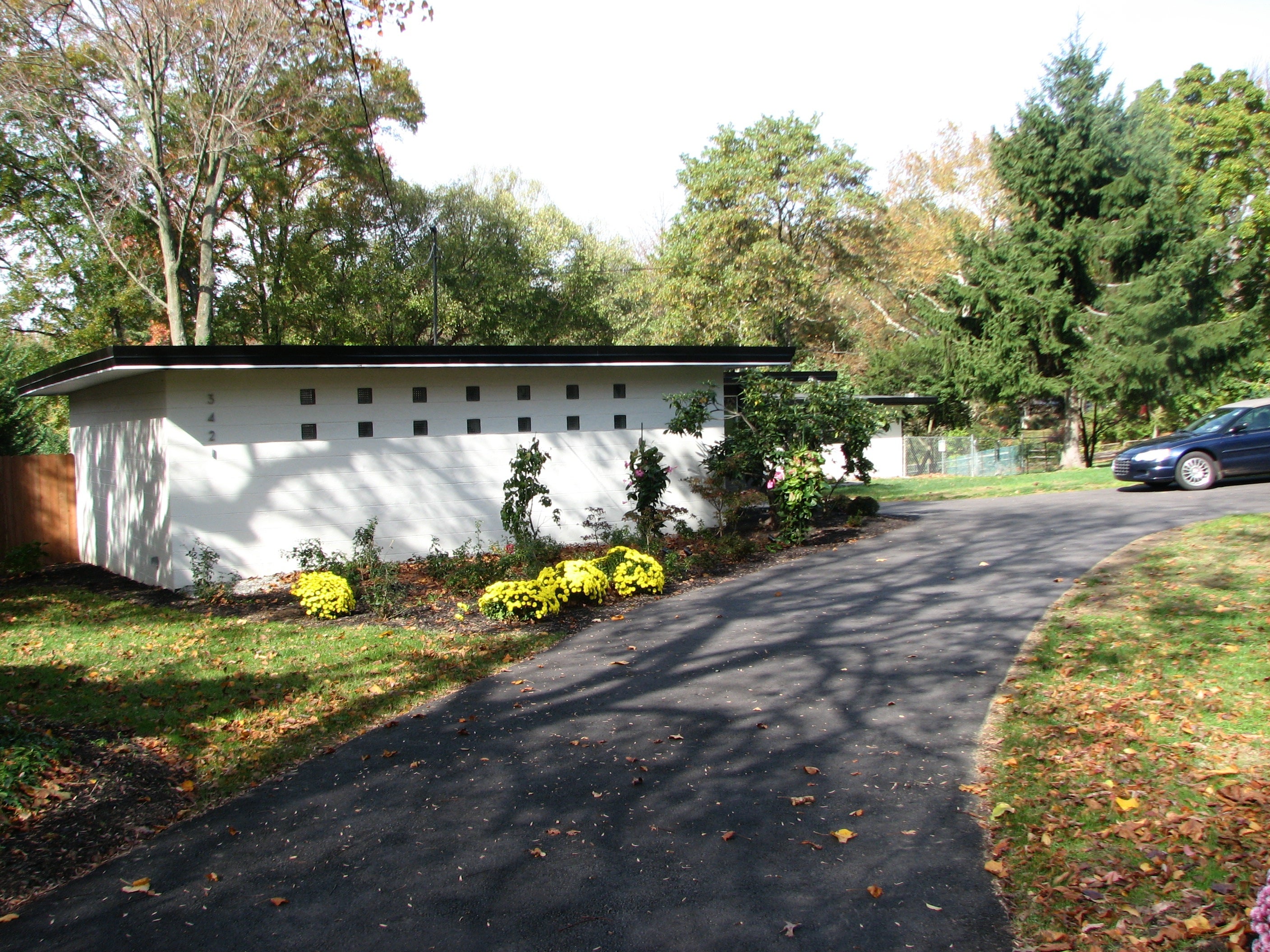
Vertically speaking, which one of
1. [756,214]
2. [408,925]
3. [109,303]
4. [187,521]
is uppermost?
[756,214]

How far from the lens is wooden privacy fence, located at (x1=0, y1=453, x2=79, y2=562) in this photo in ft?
48.5

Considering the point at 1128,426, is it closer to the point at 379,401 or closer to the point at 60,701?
the point at 379,401

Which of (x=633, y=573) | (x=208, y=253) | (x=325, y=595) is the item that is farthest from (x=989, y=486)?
(x=208, y=253)

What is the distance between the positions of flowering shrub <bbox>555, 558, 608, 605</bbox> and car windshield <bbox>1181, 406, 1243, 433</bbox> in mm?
11891

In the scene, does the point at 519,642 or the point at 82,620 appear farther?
the point at 82,620

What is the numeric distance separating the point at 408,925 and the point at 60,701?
4.37m

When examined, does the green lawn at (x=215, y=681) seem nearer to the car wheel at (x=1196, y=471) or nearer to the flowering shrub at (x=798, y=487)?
the flowering shrub at (x=798, y=487)

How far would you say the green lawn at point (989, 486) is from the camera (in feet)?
60.8

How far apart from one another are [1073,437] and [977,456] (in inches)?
116

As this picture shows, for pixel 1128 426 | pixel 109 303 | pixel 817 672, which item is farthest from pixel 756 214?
pixel 817 672

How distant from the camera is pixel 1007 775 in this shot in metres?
4.70

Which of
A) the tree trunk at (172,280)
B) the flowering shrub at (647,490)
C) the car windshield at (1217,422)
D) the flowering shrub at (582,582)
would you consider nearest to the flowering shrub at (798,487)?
the flowering shrub at (647,490)

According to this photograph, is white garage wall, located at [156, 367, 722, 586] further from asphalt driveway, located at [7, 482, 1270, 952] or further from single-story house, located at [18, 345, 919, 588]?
asphalt driveway, located at [7, 482, 1270, 952]

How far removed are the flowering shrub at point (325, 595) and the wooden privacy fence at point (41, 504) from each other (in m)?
8.17
